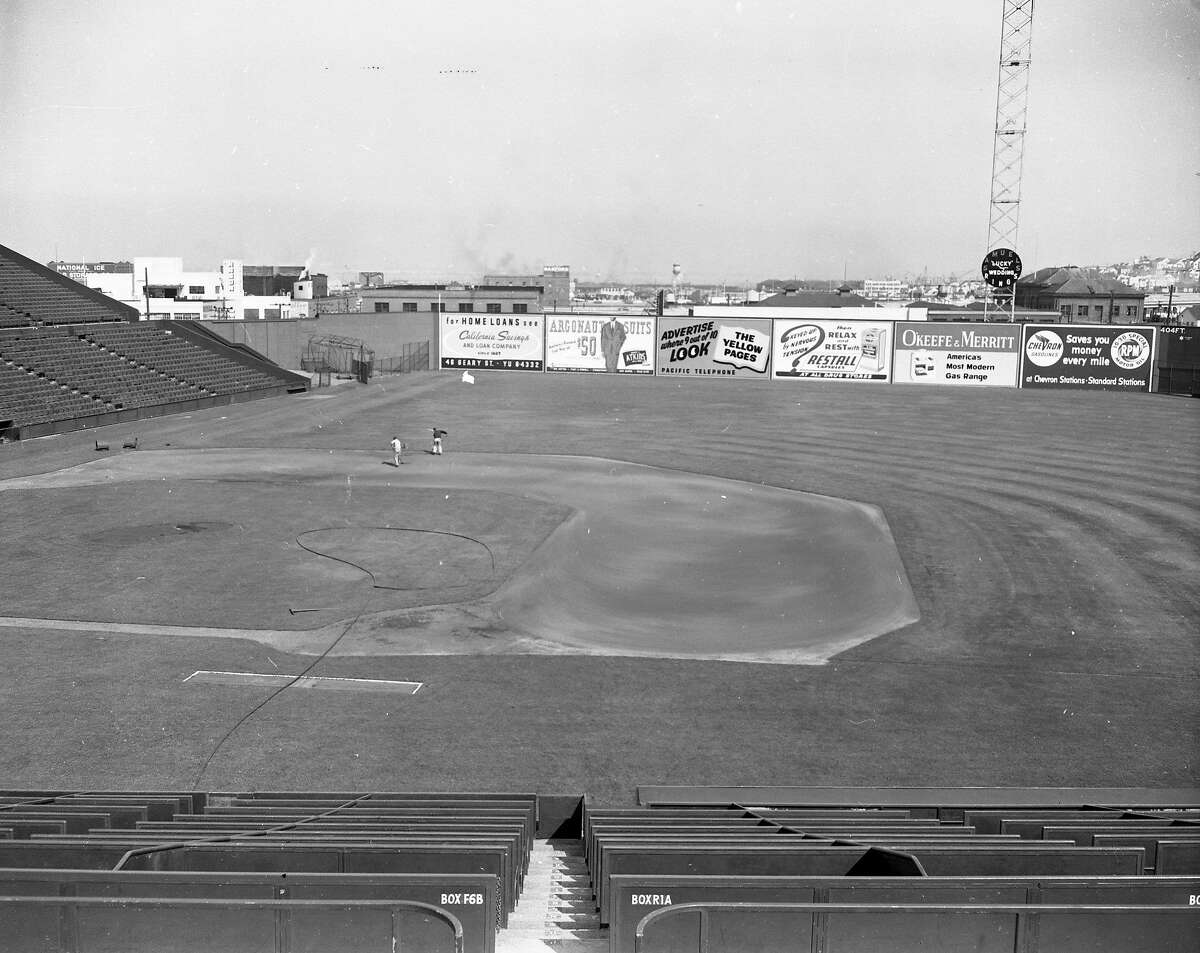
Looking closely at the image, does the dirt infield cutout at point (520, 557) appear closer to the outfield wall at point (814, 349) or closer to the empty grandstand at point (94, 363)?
the empty grandstand at point (94, 363)

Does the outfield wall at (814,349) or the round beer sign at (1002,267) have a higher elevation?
the round beer sign at (1002,267)

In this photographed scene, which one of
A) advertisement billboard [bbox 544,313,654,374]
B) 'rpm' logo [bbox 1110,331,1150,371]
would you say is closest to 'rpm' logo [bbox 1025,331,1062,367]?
'rpm' logo [bbox 1110,331,1150,371]

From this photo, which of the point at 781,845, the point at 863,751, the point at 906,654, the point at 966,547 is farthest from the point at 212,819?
the point at 966,547

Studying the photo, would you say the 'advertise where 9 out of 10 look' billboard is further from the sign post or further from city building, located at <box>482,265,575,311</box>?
city building, located at <box>482,265,575,311</box>

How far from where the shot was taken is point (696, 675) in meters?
19.0

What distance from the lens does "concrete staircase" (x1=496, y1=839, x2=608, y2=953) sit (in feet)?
23.0

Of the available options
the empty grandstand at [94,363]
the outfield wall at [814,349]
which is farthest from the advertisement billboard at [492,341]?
the empty grandstand at [94,363]

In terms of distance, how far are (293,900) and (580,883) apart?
13.4 ft

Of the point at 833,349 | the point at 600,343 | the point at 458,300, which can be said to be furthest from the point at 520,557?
the point at 458,300

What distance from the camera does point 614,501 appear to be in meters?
32.7

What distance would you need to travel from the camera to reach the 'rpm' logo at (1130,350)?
211 ft

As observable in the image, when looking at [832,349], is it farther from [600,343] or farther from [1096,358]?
[1096,358]

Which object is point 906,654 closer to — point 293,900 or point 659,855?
point 659,855

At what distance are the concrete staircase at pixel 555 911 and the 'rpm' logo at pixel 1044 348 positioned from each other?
198 ft
